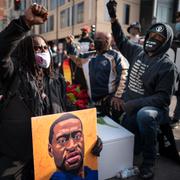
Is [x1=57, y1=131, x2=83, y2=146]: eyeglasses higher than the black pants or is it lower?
higher

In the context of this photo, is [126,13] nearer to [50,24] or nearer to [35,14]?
[50,24]

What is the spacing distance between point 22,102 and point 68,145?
0.50m

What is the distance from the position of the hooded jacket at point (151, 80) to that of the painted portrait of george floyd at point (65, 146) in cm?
73

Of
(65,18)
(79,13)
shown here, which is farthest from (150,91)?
(65,18)

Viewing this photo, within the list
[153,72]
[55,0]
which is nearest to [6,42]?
[153,72]

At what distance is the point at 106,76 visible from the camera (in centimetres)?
346

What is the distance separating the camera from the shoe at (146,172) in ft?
8.93

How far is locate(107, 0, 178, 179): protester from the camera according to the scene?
275 centimetres

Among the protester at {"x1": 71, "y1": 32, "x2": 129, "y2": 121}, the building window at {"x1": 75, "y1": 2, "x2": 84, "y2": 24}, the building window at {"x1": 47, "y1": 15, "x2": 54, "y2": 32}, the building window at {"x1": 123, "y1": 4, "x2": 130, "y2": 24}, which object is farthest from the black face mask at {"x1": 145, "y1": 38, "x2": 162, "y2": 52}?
the building window at {"x1": 47, "y1": 15, "x2": 54, "y2": 32}

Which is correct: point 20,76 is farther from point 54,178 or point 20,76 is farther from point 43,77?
point 54,178

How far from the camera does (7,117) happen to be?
2.07 m

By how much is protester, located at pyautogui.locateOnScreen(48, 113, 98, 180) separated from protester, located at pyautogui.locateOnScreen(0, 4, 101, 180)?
145 millimetres

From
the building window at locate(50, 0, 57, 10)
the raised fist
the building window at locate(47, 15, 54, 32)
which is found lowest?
the raised fist

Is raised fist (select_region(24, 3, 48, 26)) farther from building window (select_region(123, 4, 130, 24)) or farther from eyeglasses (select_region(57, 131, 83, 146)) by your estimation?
building window (select_region(123, 4, 130, 24))
